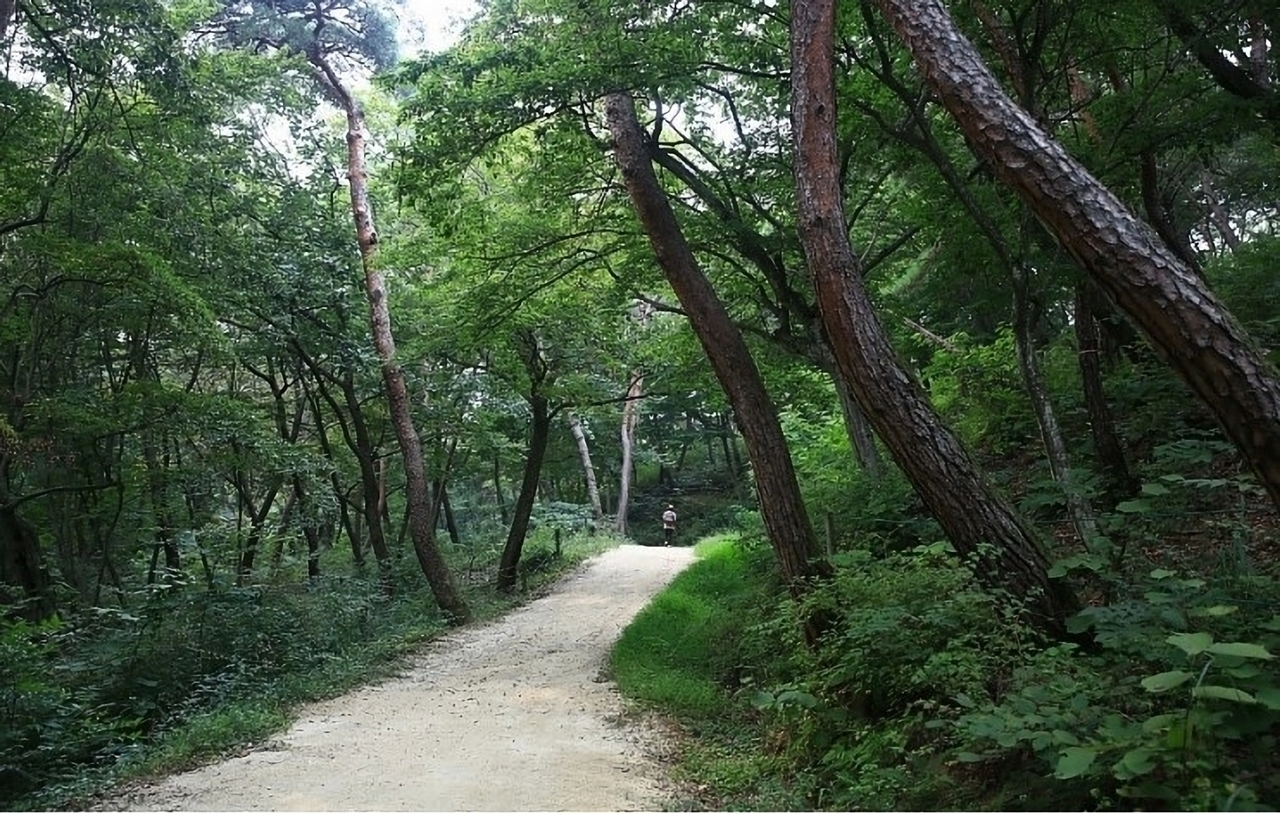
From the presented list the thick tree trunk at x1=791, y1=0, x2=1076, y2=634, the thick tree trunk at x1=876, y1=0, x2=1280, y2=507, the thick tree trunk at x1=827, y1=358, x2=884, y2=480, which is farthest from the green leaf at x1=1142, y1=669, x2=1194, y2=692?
the thick tree trunk at x1=827, y1=358, x2=884, y2=480

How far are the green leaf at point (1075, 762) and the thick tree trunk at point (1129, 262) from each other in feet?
5.40

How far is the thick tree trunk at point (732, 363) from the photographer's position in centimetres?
704

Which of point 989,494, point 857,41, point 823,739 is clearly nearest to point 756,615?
point 823,739

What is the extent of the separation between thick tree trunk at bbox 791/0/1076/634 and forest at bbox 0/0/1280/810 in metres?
0.03

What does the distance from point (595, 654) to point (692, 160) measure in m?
6.38

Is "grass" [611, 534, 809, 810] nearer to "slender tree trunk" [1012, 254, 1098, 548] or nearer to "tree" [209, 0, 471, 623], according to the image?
"slender tree trunk" [1012, 254, 1098, 548]

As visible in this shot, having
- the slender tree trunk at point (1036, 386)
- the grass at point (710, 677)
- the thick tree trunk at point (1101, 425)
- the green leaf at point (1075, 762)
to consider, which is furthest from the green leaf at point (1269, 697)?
the thick tree trunk at point (1101, 425)

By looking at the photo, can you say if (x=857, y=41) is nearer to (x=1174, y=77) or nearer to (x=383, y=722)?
(x=1174, y=77)

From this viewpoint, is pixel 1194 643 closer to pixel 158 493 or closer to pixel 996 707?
pixel 996 707

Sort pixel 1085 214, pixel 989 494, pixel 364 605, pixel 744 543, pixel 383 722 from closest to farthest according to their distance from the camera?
pixel 1085 214, pixel 989 494, pixel 383 722, pixel 744 543, pixel 364 605

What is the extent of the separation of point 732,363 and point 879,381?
8.54 ft

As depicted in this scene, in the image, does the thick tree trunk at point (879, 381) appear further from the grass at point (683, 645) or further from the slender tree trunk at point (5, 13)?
the slender tree trunk at point (5, 13)

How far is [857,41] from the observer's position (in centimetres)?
791

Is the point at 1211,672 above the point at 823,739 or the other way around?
above
